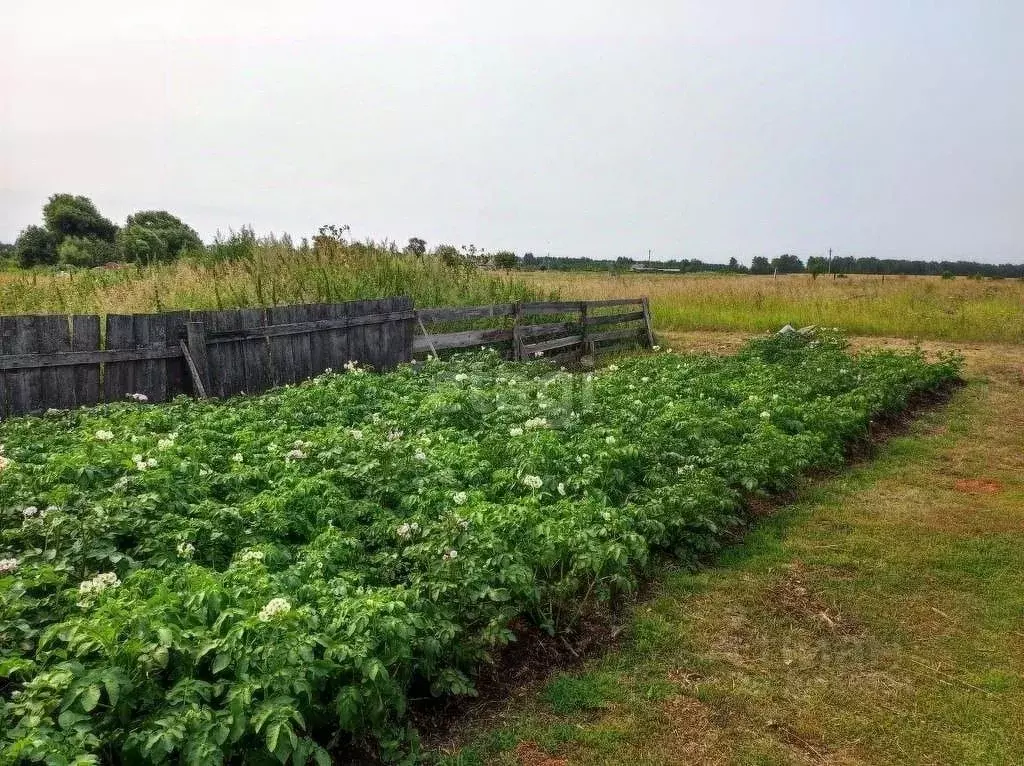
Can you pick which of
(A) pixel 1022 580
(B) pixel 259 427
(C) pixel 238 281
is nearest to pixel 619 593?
(A) pixel 1022 580

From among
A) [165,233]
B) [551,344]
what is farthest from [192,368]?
[165,233]

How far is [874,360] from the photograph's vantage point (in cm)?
1056

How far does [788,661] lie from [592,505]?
121 cm

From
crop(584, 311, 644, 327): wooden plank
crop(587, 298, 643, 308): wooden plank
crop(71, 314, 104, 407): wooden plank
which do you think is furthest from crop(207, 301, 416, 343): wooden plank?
crop(584, 311, 644, 327): wooden plank

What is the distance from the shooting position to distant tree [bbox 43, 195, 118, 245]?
32562mm

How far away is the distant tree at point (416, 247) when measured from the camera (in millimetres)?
13620

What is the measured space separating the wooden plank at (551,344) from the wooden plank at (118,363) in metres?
6.03

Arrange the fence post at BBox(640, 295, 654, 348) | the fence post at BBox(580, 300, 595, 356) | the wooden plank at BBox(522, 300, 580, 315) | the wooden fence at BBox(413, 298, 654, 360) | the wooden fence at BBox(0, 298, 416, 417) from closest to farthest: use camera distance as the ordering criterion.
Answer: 1. the wooden fence at BBox(0, 298, 416, 417)
2. the wooden fence at BBox(413, 298, 654, 360)
3. the wooden plank at BBox(522, 300, 580, 315)
4. the fence post at BBox(580, 300, 595, 356)
5. the fence post at BBox(640, 295, 654, 348)

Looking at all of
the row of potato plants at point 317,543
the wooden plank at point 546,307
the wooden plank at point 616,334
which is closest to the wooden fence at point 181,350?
the row of potato plants at point 317,543

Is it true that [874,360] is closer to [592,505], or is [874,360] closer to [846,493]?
[846,493]

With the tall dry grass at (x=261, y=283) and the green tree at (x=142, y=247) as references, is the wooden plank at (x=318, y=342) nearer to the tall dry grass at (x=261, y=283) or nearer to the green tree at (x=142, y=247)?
the tall dry grass at (x=261, y=283)

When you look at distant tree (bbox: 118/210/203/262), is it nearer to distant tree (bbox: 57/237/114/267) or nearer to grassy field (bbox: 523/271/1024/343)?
distant tree (bbox: 57/237/114/267)

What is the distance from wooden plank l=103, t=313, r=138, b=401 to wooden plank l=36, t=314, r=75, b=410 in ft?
1.04

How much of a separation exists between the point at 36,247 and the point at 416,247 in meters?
25.5
